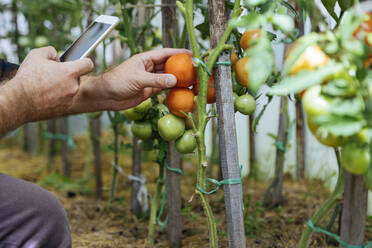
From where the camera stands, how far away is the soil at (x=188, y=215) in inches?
49.1

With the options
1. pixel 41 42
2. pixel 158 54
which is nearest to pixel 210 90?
pixel 158 54

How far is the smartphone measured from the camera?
959 mm

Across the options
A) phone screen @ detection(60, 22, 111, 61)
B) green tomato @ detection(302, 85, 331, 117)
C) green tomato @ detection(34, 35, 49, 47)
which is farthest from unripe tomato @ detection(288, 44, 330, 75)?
green tomato @ detection(34, 35, 49, 47)

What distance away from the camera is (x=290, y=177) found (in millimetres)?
2123

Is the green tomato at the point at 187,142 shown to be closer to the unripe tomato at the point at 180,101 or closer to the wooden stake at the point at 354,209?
the unripe tomato at the point at 180,101

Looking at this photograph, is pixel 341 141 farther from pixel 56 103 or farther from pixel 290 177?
pixel 290 177

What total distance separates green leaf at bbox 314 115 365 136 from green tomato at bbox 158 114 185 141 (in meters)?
0.45

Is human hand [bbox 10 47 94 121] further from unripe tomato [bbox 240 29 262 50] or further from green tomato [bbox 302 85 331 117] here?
green tomato [bbox 302 85 331 117]

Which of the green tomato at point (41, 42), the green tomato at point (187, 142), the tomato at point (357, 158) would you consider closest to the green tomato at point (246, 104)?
the green tomato at point (187, 142)

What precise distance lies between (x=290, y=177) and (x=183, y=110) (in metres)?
1.44

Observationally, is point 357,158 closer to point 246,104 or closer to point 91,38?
point 246,104

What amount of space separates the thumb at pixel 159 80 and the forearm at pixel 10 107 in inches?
12.5

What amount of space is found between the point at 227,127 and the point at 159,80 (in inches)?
8.7

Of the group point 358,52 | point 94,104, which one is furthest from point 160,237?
point 358,52
